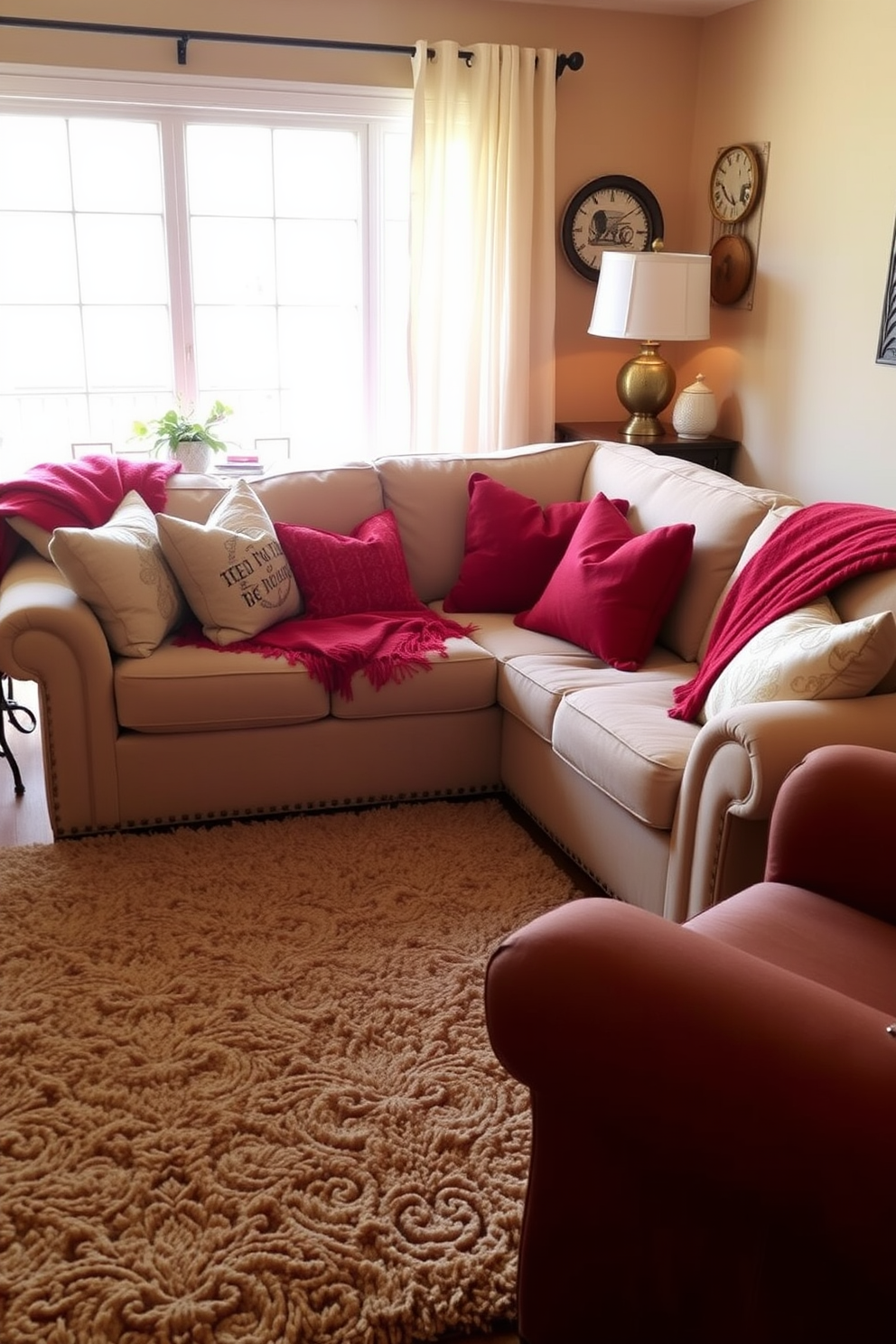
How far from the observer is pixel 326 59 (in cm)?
417

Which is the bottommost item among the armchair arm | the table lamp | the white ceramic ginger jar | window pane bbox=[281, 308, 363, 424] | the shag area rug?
the shag area rug

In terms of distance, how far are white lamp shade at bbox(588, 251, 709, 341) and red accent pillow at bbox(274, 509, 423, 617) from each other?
1310 mm

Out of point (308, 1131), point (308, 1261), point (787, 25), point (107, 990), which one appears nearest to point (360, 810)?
point (107, 990)

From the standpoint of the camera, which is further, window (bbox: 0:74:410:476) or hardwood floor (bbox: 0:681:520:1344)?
window (bbox: 0:74:410:476)

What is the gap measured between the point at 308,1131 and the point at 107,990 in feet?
1.97

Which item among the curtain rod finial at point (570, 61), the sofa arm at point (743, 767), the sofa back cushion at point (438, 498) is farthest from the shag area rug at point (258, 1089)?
the curtain rod finial at point (570, 61)

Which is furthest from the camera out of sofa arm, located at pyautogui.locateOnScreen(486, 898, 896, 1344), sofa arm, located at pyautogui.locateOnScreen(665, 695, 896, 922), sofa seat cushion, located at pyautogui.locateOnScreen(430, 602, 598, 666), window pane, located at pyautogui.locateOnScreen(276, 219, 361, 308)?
window pane, located at pyautogui.locateOnScreen(276, 219, 361, 308)

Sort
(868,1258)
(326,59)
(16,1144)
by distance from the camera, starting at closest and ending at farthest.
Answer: (868,1258), (16,1144), (326,59)

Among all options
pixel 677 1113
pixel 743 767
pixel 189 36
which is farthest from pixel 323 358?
pixel 677 1113

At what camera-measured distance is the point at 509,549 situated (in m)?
3.46

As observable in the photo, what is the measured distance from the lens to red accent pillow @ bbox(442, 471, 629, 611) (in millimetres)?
3459

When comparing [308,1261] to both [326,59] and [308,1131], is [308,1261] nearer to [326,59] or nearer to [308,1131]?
[308,1131]

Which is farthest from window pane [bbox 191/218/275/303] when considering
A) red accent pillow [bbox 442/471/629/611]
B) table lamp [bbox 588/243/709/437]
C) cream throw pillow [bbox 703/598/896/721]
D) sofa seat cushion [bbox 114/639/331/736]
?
cream throw pillow [bbox 703/598/896/721]

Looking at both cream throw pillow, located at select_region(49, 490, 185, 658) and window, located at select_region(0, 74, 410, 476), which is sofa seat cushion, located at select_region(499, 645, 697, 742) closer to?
cream throw pillow, located at select_region(49, 490, 185, 658)
